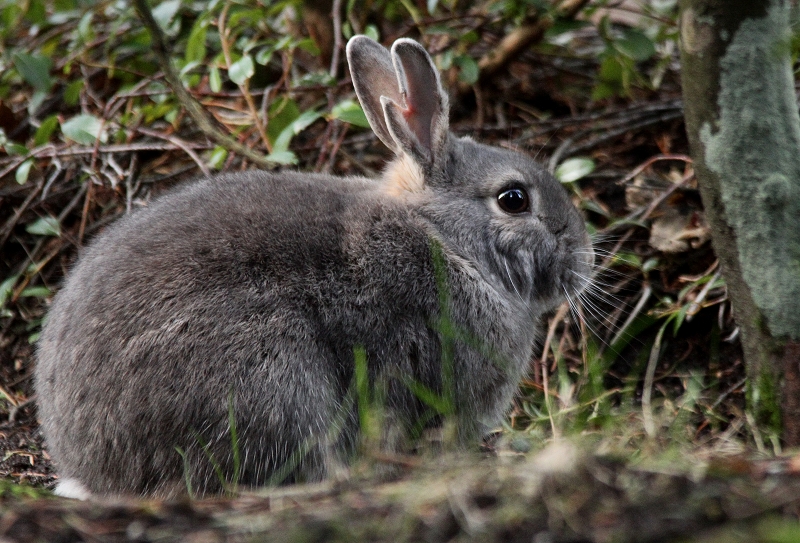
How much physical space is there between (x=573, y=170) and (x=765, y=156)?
160cm

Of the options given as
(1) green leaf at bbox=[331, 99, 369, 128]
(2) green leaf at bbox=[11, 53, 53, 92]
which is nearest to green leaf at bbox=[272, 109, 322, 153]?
(1) green leaf at bbox=[331, 99, 369, 128]

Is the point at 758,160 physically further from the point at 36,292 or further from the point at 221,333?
the point at 36,292

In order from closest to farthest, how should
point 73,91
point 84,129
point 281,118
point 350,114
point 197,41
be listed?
point 350,114
point 84,129
point 197,41
point 281,118
point 73,91

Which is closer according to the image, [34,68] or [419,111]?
[419,111]

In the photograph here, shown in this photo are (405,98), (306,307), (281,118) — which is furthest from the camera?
(281,118)

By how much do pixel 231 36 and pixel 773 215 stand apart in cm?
358

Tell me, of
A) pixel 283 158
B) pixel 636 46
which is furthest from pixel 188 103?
pixel 636 46

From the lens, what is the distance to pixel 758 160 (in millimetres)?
3318

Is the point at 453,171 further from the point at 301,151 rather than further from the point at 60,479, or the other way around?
the point at 60,479

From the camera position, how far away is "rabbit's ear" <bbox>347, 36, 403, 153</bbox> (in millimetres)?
4109

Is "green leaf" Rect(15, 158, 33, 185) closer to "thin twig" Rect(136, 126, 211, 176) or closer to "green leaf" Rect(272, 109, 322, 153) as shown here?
"thin twig" Rect(136, 126, 211, 176)

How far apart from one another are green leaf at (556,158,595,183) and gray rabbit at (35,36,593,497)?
0.56 m

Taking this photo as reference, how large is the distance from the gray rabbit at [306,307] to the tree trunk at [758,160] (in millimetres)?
964

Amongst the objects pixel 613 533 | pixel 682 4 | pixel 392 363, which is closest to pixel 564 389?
pixel 392 363
